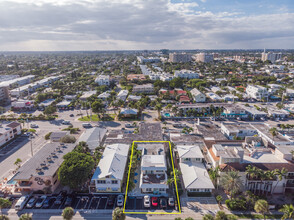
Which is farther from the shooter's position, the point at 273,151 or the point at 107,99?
the point at 107,99

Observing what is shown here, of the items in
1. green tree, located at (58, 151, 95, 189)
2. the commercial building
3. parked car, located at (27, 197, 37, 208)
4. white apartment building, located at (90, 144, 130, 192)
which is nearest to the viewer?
parked car, located at (27, 197, 37, 208)

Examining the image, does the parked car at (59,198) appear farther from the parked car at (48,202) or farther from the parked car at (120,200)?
the parked car at (120,200)

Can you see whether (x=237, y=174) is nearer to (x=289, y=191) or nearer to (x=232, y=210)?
(x=232, y=210)

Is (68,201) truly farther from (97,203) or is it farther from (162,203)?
(162,203)

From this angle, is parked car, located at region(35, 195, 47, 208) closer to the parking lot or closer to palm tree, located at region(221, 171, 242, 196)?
the parking lot

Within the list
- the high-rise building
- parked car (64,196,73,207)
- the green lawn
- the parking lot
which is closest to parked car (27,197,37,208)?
the parking lot

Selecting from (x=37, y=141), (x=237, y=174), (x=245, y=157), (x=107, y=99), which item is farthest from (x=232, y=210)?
(x=107, y=99)

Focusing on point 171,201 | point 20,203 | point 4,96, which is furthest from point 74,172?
point 4,96
